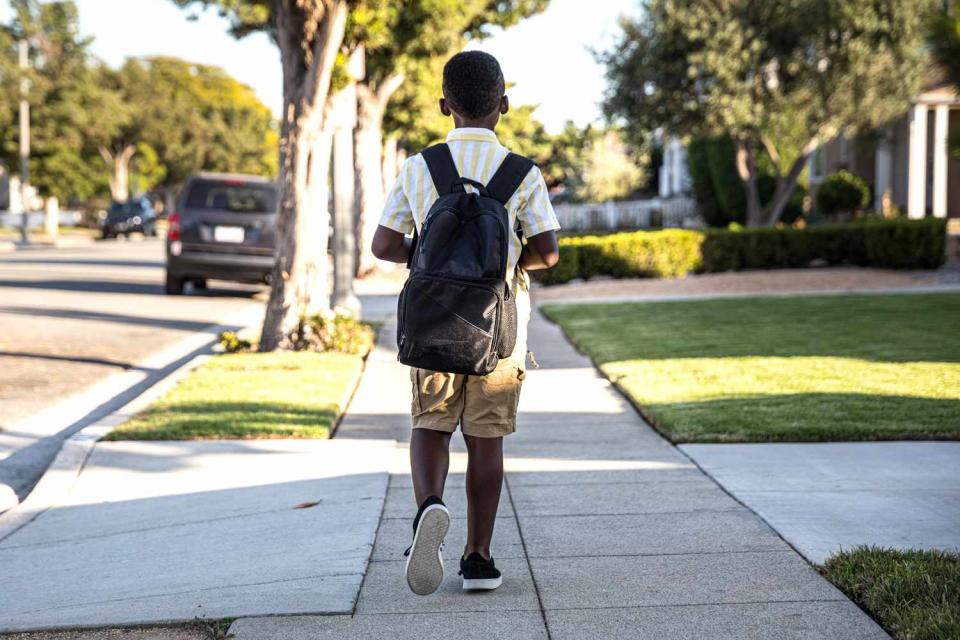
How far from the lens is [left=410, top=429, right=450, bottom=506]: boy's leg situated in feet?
13.5

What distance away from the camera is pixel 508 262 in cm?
406

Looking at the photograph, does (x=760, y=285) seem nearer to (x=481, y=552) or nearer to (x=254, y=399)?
(x=254, y=399)

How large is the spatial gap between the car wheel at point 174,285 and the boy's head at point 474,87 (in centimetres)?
1577

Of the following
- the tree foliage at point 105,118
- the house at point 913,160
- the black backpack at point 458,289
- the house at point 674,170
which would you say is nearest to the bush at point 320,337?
the black backpack at point 458,289

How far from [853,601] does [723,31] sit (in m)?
19.9

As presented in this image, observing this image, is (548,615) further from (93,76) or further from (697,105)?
(93,76)

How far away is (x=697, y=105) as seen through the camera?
945 inches

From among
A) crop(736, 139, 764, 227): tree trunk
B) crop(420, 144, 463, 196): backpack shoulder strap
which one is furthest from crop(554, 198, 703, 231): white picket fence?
crop(420, 144, 463, 196): backpack shoulder strap

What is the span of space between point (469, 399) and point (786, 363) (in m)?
6.63

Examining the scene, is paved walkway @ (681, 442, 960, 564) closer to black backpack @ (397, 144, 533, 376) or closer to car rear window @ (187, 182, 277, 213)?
black backpack @ (397, 144, 533, 376)

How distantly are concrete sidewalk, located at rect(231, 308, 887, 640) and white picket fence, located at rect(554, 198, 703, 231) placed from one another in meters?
30.5

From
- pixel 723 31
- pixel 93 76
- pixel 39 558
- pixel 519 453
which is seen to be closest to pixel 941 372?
pixel 519 453

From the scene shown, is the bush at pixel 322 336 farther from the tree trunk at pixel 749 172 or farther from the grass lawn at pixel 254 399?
the tree trunk at pixel 749 172

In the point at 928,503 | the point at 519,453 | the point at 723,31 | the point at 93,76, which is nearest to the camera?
the point at 928,503
